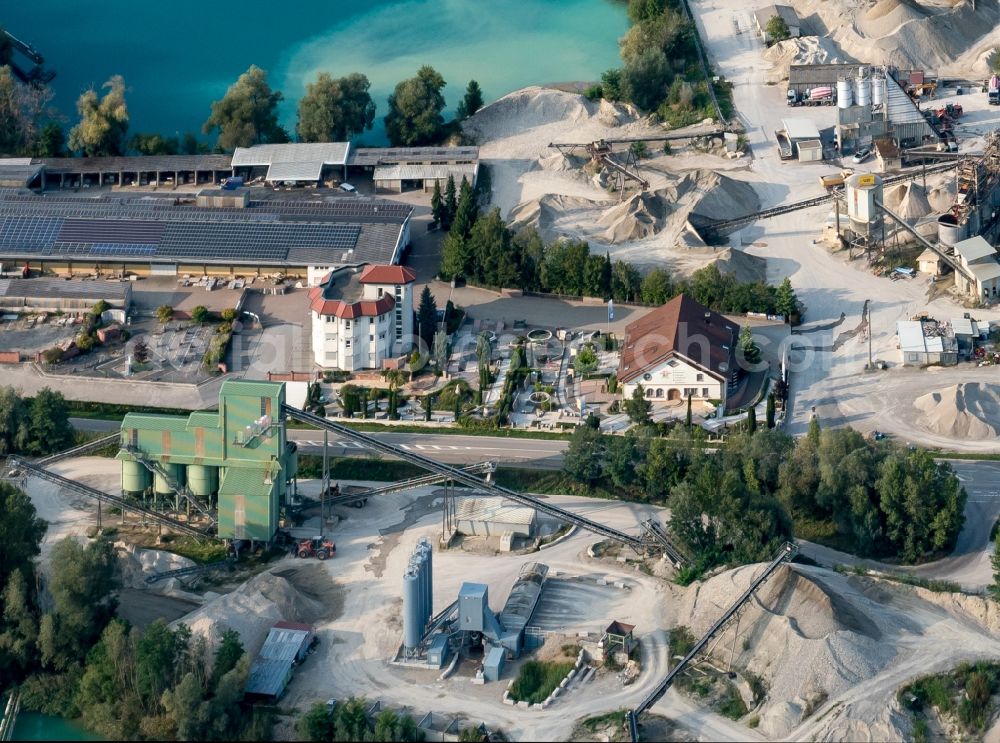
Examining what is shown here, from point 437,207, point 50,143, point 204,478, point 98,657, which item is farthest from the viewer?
point 50,143

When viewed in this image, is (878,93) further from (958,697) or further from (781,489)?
(958,697)

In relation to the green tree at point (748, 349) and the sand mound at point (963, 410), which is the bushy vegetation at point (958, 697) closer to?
the sand mound at point (963, 410)

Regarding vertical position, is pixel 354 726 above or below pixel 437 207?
below

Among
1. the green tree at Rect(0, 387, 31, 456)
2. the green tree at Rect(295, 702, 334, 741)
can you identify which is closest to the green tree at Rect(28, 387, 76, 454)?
the green tree at Rect(0, 387, 31, 456)

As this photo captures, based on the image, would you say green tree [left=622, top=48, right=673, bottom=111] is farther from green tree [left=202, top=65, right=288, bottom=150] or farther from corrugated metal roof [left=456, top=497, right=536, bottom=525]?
corrugated metal roof [left=456, top=497, right=536, bottom=525]

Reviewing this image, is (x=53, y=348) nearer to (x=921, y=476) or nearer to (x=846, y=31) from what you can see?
(x=921, y=476)

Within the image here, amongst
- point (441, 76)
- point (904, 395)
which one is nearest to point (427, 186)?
point (441, 76)

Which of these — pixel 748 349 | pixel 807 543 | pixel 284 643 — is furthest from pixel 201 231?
pixel 807 543
